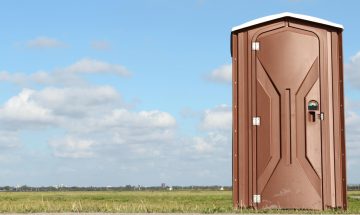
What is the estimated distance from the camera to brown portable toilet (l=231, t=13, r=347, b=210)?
15727 millimetres

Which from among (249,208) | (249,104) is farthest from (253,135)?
(249,208)

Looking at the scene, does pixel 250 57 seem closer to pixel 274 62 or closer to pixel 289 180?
pixel 274 62

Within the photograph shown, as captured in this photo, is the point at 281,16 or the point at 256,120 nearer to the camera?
the point at 256,120

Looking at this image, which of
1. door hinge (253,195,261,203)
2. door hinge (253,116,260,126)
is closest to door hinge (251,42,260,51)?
door hinge (253,116,260,126)

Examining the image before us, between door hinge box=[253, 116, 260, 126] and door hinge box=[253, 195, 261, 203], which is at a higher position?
door hinge box=[253, 116, 260, 126]

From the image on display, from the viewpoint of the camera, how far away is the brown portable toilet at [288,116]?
15727mm

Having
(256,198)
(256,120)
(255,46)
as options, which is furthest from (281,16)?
(256,198)

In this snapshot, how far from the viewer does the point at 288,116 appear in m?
15.8

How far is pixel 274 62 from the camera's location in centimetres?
1589

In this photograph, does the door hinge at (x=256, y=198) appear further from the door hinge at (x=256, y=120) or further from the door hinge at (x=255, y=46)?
the door hinge at (x=255, y=46)

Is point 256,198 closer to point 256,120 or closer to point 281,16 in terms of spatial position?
point 256,120

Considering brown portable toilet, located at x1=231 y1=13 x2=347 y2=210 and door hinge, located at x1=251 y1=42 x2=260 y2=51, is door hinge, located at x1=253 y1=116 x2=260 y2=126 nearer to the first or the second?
brown portable toilet, located at x1=231 y1=13 x2=347 y2=210

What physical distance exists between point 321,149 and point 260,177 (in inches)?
61.8

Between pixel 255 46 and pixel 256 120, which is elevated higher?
pixel 255 46
